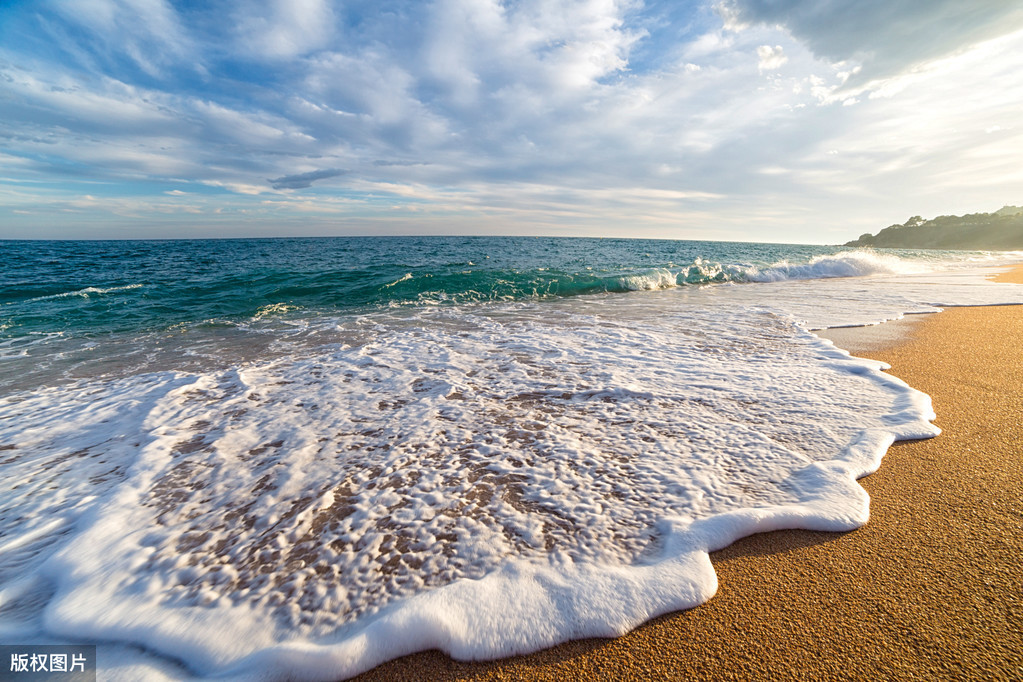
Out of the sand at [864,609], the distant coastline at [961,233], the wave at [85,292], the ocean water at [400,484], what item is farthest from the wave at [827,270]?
the distant coastline at [961,233]

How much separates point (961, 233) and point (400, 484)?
8336 centimetres

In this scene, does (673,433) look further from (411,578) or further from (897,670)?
(411,578)

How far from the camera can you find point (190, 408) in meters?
3.73

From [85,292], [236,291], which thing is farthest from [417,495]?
[85,292]

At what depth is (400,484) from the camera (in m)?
2.49

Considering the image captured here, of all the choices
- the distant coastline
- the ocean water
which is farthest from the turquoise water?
the distant coastline

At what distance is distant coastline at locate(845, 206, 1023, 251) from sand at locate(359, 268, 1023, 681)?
215ft

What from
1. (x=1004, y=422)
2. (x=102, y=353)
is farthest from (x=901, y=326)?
(x=102, y=353)

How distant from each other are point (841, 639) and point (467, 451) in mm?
2052

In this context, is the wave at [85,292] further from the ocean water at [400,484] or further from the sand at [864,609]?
the sand at [864,609]

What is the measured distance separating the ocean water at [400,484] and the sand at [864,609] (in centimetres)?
8

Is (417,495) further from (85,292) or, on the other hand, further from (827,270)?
(827,270)

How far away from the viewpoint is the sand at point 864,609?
1.41 meters

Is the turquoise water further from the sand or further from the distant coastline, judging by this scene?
the distant coastline
